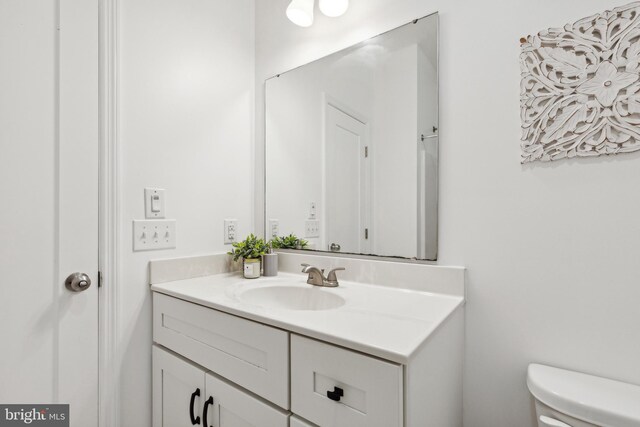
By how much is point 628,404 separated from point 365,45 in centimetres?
138

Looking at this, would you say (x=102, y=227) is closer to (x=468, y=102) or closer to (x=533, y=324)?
(x=468, y=102)

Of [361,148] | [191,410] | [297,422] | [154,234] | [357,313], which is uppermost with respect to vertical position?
[361,148]

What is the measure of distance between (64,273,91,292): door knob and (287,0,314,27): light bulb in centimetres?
132

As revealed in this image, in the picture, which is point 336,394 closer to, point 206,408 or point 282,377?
point 282,377

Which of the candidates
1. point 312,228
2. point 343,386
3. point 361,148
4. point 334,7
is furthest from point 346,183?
point 343,386

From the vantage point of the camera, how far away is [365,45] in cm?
135

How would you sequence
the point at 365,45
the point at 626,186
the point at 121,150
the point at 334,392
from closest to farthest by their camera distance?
the point at 334,392 → the point at 626,186 → the point at 121,150 → the point at 365,45

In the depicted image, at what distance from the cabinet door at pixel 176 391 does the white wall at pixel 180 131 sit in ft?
0.22

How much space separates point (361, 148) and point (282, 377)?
0.90 m

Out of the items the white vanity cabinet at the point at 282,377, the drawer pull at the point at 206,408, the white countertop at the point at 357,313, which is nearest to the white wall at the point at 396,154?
the white countertop at the point at 357,313

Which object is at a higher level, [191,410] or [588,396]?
[588,396]

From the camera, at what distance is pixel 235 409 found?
3.20ft

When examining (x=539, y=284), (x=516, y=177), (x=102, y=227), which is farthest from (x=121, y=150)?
(x=539, y=284)

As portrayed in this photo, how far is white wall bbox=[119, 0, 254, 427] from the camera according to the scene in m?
1.25
